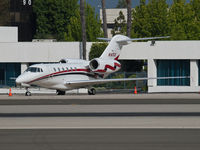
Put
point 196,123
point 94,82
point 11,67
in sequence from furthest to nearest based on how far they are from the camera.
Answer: point 11,67 → point 94,82 → point 196,123

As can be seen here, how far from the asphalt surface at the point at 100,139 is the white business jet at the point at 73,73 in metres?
26.9

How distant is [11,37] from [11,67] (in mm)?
4916

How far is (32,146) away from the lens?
59.3ft

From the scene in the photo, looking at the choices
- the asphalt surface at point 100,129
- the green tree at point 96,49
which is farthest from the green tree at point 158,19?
the asphalt surface at point 100,129

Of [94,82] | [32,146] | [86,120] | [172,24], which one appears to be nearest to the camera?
[32,146]

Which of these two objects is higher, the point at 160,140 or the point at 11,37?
the point at 11,37

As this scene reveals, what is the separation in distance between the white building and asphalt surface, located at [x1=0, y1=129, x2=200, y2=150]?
37.0m

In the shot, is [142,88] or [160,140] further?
[142,88]

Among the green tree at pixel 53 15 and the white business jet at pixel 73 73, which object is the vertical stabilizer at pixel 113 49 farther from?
the green tree at pixel 53 15

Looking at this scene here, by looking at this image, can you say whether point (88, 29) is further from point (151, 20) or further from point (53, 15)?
point (53, 15)

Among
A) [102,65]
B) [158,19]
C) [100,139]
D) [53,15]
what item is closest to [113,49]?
[102,65]

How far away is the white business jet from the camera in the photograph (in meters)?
49.2

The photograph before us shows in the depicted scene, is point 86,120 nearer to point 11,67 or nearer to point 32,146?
point 32,146

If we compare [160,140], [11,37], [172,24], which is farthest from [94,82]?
[172,24]
